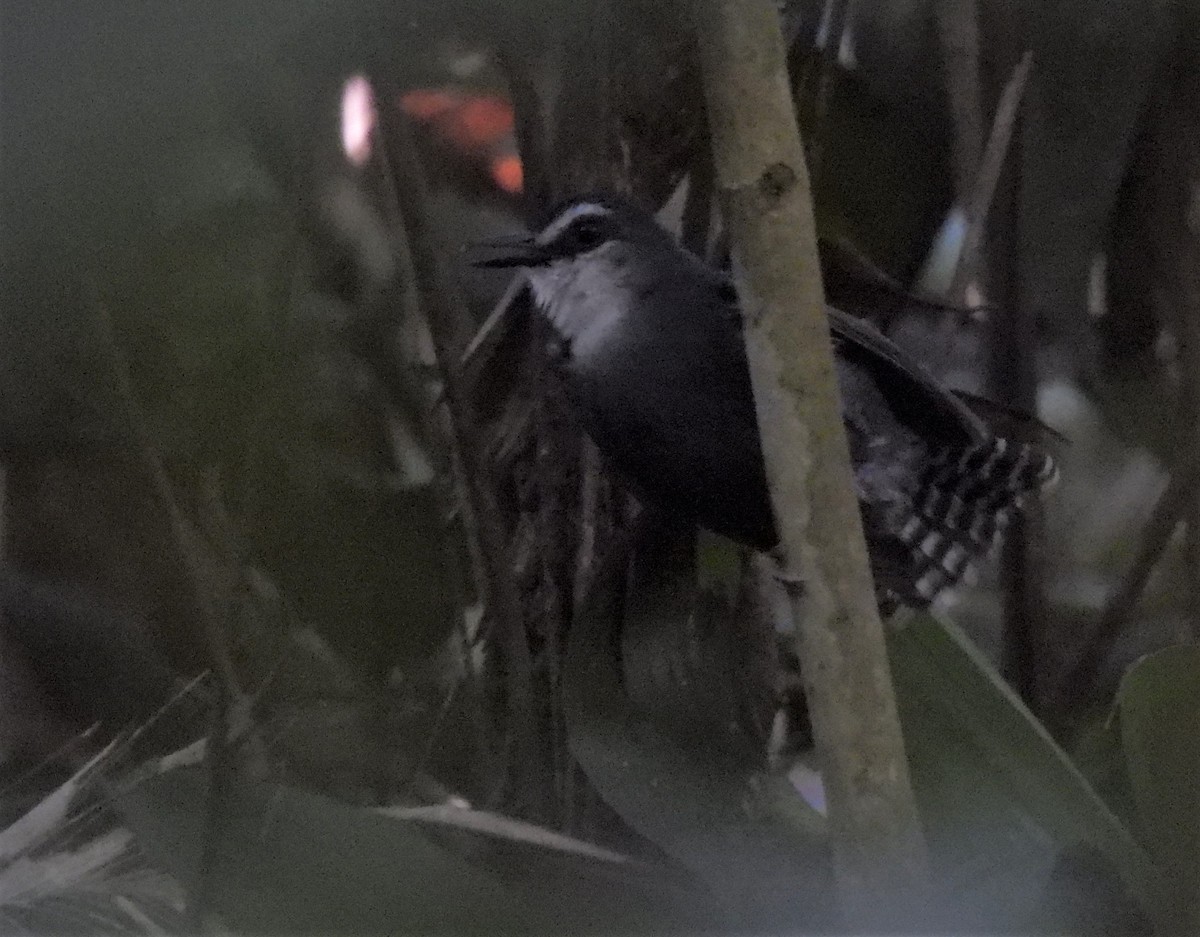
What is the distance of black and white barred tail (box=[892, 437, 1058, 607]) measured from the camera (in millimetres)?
579

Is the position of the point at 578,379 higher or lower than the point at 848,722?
higher

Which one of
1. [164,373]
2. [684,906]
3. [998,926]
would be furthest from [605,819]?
[164,373]

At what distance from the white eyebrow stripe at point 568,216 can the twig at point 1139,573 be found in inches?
10.9

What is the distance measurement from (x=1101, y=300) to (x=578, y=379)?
242mm

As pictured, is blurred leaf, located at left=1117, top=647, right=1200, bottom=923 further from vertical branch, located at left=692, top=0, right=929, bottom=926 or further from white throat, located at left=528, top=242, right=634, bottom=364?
white throat, located at left=528, top=242, right=634, bottom=364

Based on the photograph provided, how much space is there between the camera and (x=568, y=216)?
57 centimetres

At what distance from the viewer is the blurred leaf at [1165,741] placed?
1.90 feet

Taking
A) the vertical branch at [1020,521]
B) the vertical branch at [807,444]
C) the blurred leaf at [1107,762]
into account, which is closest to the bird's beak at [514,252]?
the vertical branch at [807,444]

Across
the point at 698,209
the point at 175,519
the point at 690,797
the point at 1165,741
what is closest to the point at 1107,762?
the point at 1165,741

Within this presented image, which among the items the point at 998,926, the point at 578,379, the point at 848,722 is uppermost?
the point at 578,379

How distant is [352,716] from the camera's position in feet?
1.91

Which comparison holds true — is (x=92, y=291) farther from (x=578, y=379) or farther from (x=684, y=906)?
(x=684, y=906)

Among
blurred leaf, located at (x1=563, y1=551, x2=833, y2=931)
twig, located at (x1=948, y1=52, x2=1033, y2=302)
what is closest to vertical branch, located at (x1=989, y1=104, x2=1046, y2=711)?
twig, located at (x1=948, y1=52, x2=1033, y2=302)

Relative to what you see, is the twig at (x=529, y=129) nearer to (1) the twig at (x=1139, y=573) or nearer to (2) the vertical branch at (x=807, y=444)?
(2) the vertical branch at (x=807, y=444)
